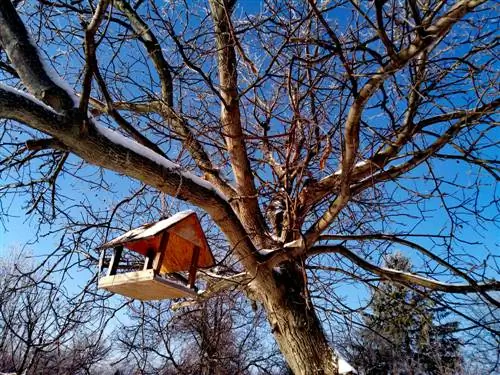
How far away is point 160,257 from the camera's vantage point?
2.40 metres

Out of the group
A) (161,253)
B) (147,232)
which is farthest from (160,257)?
(147,232)

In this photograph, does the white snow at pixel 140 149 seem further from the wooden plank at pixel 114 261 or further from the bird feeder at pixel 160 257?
the wooden plank at pixel 114 261

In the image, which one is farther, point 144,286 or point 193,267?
point 193,267

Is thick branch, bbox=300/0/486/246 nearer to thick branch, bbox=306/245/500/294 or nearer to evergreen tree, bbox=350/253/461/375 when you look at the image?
thick branch, bbox=306/245/500/294

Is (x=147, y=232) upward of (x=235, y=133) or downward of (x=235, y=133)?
downward

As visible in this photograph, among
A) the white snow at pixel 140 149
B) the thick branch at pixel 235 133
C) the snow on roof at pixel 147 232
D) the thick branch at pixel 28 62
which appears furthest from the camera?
the thick branch at pixel 235 133

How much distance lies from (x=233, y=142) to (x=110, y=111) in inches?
52.8

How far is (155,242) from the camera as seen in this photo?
8.23 ft

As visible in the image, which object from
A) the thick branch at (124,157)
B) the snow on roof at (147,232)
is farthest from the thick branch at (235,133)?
the snow on roof at (147,232)

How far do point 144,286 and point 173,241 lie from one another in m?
0.44

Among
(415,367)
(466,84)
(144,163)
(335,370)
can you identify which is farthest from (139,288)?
(415,367)

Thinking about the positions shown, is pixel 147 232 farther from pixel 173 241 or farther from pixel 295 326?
pixel 295 326

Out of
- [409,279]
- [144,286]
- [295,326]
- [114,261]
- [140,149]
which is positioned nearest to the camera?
[140,149]

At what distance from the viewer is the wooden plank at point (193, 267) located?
268 centimetres
